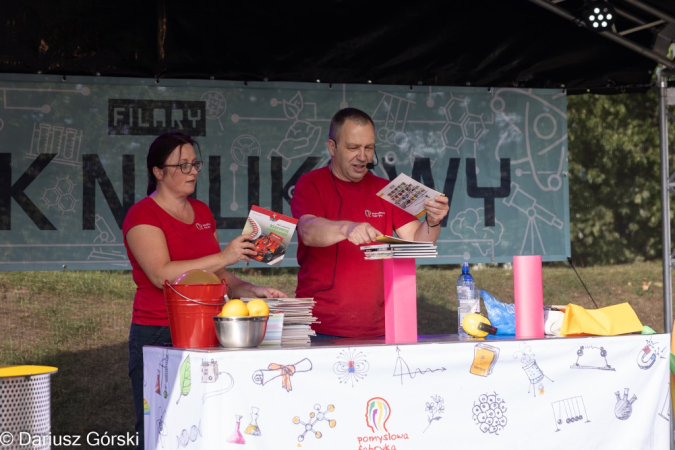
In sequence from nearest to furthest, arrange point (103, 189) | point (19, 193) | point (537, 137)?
1. point (19, 193)
2. point (103, 189)
3. point (537, 137)

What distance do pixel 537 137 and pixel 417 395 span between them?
10.8 ft

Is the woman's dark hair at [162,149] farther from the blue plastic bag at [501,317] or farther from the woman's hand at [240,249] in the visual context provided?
the blue plastic bag at [501,317]

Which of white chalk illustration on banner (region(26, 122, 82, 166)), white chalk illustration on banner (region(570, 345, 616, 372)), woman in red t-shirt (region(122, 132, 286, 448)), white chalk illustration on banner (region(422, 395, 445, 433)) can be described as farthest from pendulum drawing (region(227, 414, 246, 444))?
white chalk illustration on banner (region(26, 122, 82, 166))

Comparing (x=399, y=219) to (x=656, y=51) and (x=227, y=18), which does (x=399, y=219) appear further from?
(x=656, y=51)

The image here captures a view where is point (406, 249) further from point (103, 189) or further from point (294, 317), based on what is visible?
point (103, 189)

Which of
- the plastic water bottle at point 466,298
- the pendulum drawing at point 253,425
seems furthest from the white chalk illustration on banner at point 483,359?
the pendulum drawing at point 253,425

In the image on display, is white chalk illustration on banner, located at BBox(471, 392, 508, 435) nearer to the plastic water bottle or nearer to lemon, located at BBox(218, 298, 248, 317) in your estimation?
the plastic water bottle

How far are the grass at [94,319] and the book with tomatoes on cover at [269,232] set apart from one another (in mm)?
4080

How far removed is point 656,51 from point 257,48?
8.32 feet

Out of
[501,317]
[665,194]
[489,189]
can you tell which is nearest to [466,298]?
[501,317]

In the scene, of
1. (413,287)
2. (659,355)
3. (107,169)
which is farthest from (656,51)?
(107,169)

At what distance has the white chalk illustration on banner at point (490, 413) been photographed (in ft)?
8.00

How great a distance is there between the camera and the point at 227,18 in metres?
4.75

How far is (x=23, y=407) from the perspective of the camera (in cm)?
283
